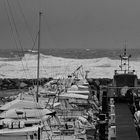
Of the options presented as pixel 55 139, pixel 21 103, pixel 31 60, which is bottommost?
pixel 55 139

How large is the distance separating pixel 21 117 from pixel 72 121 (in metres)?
3.32

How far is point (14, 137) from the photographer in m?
17.7

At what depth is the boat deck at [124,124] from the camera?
20.4 meters

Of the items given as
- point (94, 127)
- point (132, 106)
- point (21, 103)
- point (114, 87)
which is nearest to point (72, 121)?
point (94, 127)

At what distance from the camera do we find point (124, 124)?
22938mm

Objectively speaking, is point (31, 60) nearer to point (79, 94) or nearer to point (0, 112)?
point (79, 94)

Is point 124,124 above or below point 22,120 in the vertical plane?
below

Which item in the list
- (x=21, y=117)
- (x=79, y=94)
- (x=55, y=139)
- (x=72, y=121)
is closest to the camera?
(x=55, y=139)

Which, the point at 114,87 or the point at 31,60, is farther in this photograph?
the point at 31,60

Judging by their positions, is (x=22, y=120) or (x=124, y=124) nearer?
(x=22, y=120)

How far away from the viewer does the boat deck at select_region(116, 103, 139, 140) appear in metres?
20.4

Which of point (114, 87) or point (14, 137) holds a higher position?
point (114, 87)

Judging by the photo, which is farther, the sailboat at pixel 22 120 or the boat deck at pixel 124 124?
the boat deck at pixel 124 124

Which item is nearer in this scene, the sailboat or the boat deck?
the sailboat
